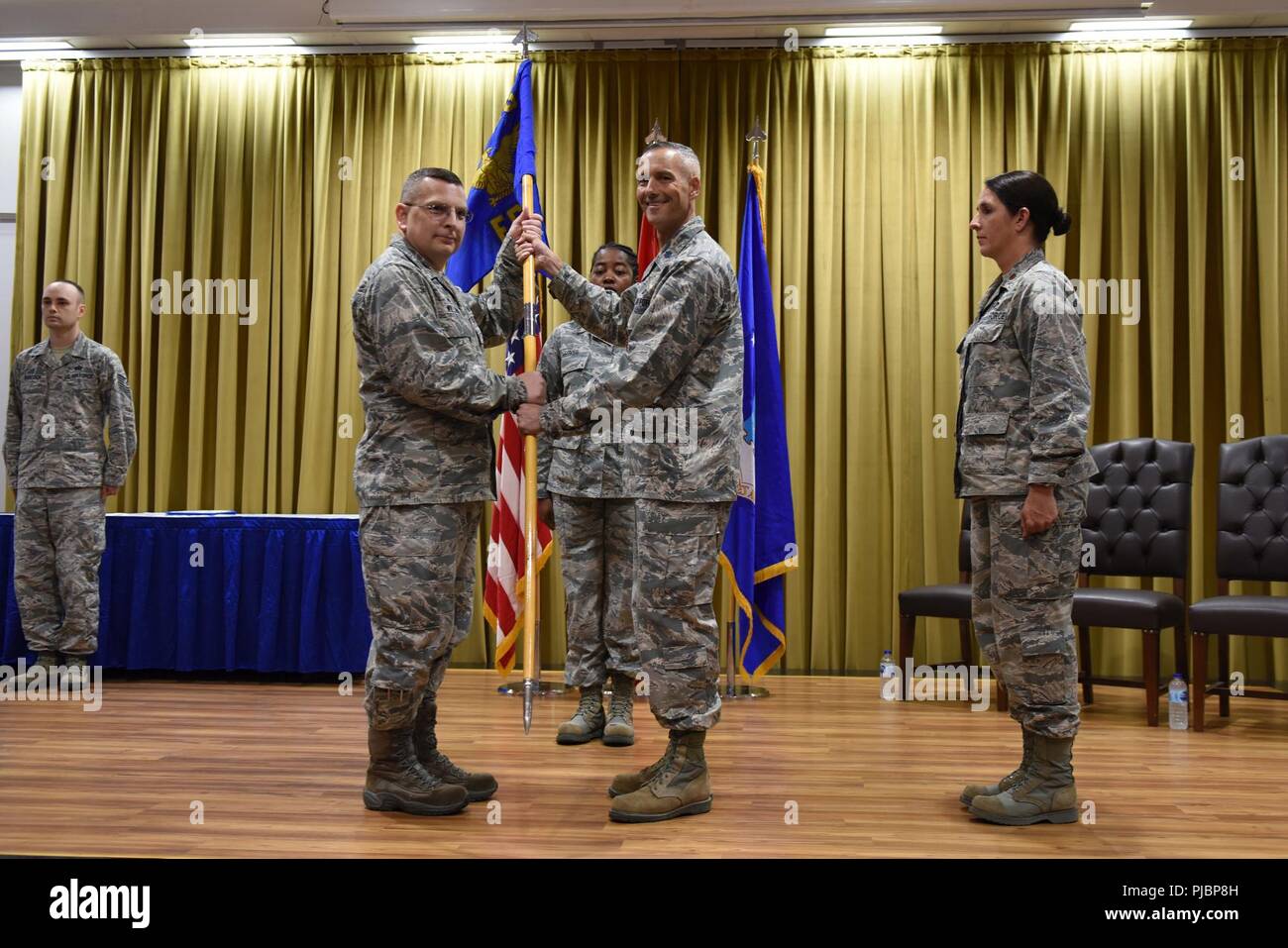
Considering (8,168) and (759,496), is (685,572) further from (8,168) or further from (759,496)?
(8,168)

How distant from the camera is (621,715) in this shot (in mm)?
4102

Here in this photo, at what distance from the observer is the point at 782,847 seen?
262 cm

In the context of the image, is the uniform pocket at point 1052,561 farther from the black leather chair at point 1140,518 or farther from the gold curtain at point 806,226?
the gold curtain at point 806,226

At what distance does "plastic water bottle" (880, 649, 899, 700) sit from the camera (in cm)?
532

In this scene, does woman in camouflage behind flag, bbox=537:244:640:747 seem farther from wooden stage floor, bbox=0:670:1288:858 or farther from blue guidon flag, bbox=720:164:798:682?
blue guidon flag, bbox=720:164:798:682

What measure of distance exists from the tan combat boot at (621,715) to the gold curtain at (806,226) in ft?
6.55

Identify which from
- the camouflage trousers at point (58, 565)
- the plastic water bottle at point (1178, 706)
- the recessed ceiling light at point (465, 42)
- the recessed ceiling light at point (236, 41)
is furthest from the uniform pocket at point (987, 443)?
the recessed ceiling light at point (236, 41)

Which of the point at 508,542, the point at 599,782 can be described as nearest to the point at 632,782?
the point at 599,782

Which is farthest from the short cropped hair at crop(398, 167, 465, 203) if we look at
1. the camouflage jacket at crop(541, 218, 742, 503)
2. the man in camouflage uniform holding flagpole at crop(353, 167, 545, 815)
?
the camouflage jacket at crop(541, 218, 742, 503)

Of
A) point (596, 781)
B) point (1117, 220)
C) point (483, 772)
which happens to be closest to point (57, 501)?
point (483, 772)

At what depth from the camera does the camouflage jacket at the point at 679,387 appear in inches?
114

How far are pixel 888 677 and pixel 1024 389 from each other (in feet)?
9.50

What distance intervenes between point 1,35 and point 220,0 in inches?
54.3
